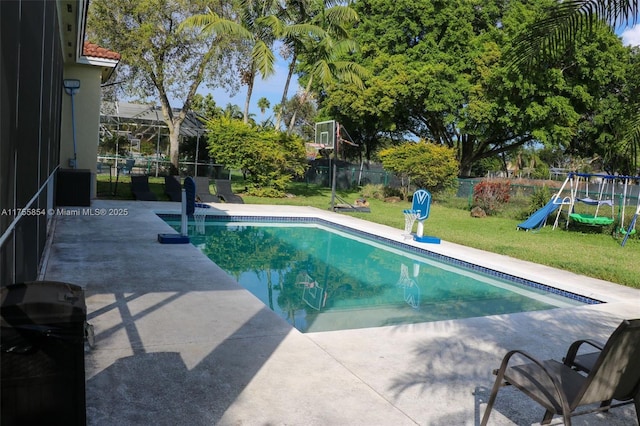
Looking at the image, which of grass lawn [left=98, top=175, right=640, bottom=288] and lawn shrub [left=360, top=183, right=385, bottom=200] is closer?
grass lawn [left=98, top=175, right=640, bottom=288]

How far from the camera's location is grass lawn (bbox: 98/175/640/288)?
9180mm

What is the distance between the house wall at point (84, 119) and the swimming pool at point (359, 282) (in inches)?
168

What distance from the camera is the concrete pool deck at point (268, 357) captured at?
315cm

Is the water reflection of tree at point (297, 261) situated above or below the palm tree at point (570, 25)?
below

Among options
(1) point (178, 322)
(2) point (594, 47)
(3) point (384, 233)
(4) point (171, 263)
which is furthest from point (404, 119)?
(1) point (178, 322)

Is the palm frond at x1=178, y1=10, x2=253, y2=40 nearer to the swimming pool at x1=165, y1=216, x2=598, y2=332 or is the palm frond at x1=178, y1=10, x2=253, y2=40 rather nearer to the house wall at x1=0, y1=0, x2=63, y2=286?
the swimming pool at x1=165, y1=216, x2=598, y2=332

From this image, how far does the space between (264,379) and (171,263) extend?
395cm

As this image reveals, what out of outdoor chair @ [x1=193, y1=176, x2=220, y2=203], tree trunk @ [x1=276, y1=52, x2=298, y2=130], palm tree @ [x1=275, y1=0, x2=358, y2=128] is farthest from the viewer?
tree trunk @ [x1=276, y1=52, x2=298, y2=130]

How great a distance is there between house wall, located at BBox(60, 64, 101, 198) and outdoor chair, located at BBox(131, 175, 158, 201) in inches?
55.2

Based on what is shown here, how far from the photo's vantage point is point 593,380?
2553 mm

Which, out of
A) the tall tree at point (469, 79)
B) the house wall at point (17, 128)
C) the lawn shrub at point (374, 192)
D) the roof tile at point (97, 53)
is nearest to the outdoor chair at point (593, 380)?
the house wall at point (17, 128)

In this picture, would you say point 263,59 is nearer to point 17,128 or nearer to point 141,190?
point 141,190

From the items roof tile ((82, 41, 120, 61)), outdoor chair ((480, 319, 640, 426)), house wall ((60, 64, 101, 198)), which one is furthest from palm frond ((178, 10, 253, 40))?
outdoor chair ((480, 319, 640, 426))

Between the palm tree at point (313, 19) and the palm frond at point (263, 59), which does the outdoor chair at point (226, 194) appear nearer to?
the palm frond at point (263, 59)
